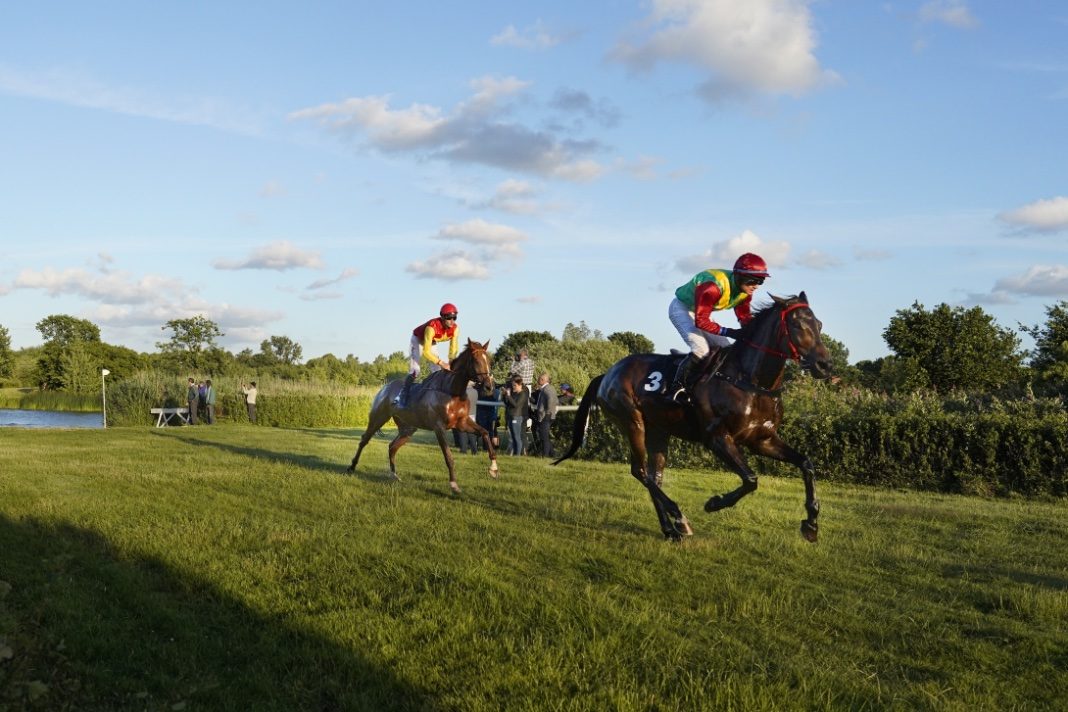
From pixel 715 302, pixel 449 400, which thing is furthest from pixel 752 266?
pixel 449 400

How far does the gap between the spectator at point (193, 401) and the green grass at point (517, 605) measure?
23.2m

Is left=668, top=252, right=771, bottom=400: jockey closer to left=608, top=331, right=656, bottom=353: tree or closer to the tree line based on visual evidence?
the tree line

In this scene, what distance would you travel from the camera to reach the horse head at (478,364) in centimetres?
1204

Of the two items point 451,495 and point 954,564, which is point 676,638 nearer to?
point 954,564

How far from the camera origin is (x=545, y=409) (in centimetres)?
1816

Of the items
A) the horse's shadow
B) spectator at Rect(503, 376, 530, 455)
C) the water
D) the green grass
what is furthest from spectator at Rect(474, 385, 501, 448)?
the water

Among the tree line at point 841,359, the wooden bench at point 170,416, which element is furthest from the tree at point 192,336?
the wooden bench at point 170,416

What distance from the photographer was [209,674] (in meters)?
4.36

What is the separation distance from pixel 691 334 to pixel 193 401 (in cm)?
2845

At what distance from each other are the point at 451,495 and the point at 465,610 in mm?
5725

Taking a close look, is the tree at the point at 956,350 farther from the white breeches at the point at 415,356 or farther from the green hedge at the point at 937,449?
the white breeches at the point at 415,356

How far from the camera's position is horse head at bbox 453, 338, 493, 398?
39.5 feet

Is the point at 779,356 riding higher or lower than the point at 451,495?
higher

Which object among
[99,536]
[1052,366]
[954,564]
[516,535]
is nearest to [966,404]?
[1052,366]
